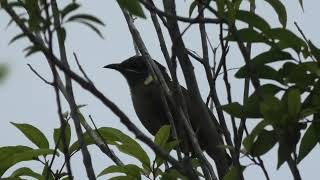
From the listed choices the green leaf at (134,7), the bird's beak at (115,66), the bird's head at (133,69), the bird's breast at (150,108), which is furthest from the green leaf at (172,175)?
the bird's head at (133,69)

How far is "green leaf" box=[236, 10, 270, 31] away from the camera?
275 cm

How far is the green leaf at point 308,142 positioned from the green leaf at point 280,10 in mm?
593

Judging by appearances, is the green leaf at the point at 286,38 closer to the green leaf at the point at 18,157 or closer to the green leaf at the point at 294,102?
the green leaf at the point at 294,102

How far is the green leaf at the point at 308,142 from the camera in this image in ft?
8.94

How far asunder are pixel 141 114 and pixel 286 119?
4.55m

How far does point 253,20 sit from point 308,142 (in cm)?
57

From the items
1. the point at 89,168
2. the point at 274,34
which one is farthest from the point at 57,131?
the point at 274,34

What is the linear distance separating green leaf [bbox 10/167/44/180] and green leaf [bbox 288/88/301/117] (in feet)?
5.04

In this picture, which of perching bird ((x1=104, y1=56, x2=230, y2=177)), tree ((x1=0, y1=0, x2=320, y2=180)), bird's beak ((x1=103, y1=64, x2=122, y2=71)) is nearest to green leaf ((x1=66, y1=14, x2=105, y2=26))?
tree ((x1=0, y1=0, x2=320, y2=180))

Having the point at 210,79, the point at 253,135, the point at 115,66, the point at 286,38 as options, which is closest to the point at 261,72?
the point at 286,38

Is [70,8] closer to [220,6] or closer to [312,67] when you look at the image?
[220,6]

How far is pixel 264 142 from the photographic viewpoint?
8.41ft

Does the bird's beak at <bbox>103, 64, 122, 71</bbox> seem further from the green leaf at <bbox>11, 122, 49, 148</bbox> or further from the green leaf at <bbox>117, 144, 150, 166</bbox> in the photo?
the green leaf at <bbox>117, 144, 150, 166</bbox>

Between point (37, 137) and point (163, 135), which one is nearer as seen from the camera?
point (163, 135)
